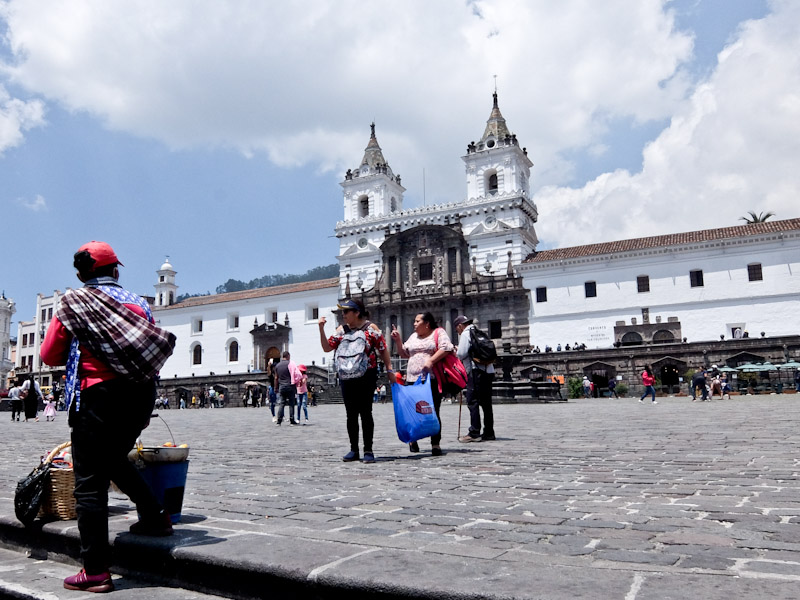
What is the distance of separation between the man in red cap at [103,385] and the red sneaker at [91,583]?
15 centimetres

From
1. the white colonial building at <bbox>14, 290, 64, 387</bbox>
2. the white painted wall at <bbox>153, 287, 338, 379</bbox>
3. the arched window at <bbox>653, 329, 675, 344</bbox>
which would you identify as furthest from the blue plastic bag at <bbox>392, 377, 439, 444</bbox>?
the white colonial building at <bbox>14, 290, 64, 387</bbox>

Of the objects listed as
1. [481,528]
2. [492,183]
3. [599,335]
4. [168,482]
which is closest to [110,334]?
[168,482]

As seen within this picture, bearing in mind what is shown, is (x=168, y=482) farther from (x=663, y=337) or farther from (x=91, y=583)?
(x=663, y=337)

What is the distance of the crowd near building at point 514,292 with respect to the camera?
36.5m

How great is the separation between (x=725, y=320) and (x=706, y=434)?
3204 centimetres

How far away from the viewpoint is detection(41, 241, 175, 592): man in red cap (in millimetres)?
3078

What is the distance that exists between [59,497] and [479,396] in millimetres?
5610

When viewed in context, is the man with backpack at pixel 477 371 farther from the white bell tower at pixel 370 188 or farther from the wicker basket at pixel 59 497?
the white bell tower at pixel 370 188

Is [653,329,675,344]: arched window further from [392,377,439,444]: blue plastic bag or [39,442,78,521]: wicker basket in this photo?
[39,442,78,521]: wicker basket

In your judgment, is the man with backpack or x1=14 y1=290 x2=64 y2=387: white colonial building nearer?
the man with backpack

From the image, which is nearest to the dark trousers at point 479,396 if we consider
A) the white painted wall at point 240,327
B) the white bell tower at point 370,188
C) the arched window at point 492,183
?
the white painted wall at point 240,327

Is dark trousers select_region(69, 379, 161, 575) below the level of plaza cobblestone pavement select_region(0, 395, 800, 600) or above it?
above

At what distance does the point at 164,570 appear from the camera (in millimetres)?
2990

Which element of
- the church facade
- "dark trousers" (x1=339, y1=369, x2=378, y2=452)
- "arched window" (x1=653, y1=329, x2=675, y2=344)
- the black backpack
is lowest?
"dark trousers" (x1=339, y1=369, x2=378, y2=452)
